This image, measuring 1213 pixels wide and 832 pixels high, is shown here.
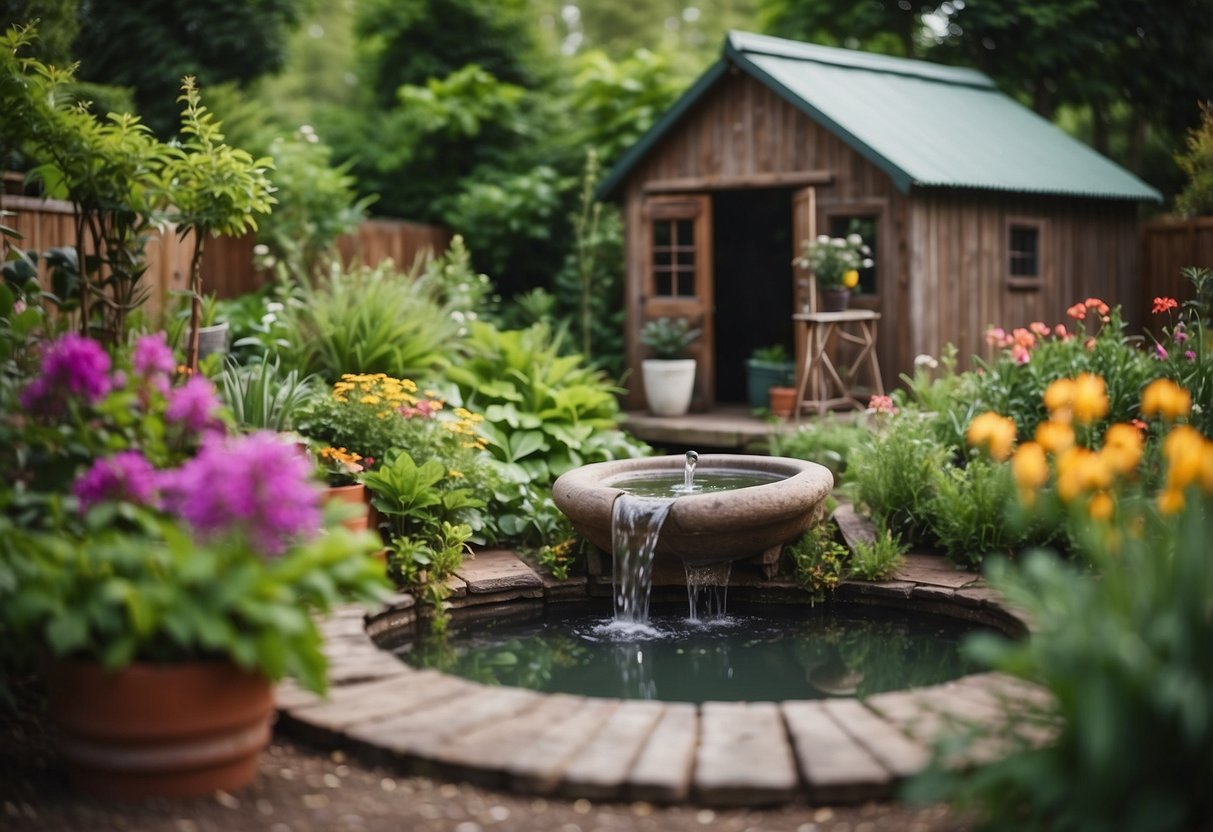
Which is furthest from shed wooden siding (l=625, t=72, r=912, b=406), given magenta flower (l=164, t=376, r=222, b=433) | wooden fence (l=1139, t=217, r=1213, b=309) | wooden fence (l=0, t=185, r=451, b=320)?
magenta flower (l=164, t=376, r=222, b=433)

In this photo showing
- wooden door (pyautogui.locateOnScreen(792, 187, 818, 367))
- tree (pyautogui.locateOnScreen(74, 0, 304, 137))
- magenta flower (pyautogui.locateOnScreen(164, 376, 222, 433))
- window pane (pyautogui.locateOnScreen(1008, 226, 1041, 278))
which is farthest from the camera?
tree (pyautogui.locateOnScreen(74, 0, 304, 137))

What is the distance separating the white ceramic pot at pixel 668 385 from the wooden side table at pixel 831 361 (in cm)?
100

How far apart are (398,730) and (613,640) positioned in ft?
6.58

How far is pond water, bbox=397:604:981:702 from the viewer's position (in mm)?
5008

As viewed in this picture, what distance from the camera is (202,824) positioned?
10.8 ft

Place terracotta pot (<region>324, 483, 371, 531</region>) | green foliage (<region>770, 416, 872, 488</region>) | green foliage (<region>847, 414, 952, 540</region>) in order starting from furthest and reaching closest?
green foliage (<region>770, 416, 872, 488</region>)
green foliage (<region>847, 414, 952, 540</region>)
terracotta pot (<region>324, 483, 371, 531</region>)

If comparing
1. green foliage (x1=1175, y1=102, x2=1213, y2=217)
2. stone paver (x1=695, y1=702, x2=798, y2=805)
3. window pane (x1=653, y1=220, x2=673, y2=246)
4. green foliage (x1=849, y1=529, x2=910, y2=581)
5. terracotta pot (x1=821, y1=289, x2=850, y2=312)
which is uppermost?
green foliage (x1=1175, y1=102, x2=1213, y2=217)

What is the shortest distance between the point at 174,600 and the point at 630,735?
142cm

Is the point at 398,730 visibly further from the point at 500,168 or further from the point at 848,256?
the point at 500,168

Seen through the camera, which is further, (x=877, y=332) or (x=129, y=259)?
(x=877, y=332)

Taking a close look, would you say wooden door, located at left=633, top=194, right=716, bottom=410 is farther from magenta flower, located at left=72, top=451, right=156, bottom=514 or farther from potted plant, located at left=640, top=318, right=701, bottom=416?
magenta flower, located at left=72, top=451, right=156, bottom=514

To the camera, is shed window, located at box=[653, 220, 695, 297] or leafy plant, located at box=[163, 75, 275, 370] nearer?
leafy plant, located at box=[163, 75, 275, 370]

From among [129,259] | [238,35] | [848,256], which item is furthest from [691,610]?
[238,35]

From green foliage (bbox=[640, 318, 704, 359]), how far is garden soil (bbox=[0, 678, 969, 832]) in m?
7.38
